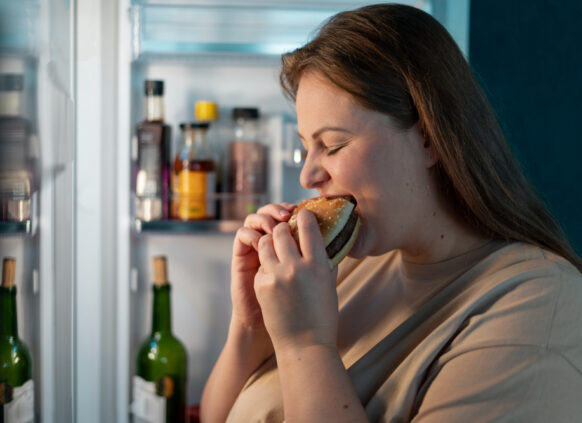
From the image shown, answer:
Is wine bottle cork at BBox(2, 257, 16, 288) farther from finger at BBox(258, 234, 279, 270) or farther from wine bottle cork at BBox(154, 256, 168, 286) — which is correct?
wine bottle cork at BBox(154, 256, 168, 286)

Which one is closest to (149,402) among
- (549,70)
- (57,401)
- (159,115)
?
(159,115)

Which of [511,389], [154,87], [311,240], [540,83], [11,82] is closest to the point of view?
[11,82]

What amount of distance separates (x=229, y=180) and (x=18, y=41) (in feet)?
3.31

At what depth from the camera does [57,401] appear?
0.58m

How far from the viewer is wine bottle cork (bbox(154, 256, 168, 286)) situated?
128 cm

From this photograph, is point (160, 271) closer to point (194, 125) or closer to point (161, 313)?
point (161, 313)

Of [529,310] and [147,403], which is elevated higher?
[529,310]

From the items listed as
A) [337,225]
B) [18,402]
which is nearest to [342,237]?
[337,225]

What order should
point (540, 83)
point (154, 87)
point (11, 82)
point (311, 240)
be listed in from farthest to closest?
point (540, 83) → point (154, 87) → point (311, 240) → point (11, 82)

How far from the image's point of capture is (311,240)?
2.45 ft

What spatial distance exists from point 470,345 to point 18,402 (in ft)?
1.55

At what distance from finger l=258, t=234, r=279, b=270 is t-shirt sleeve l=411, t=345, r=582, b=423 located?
0.25 m

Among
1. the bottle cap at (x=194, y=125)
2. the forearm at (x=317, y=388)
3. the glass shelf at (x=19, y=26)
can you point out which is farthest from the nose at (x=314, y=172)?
the bottle cap at (x=194, y=125)

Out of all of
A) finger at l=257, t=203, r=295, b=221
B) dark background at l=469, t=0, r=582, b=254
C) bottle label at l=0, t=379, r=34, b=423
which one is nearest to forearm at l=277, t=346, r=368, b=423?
finger at l=257, t=203, r=295, b=221
